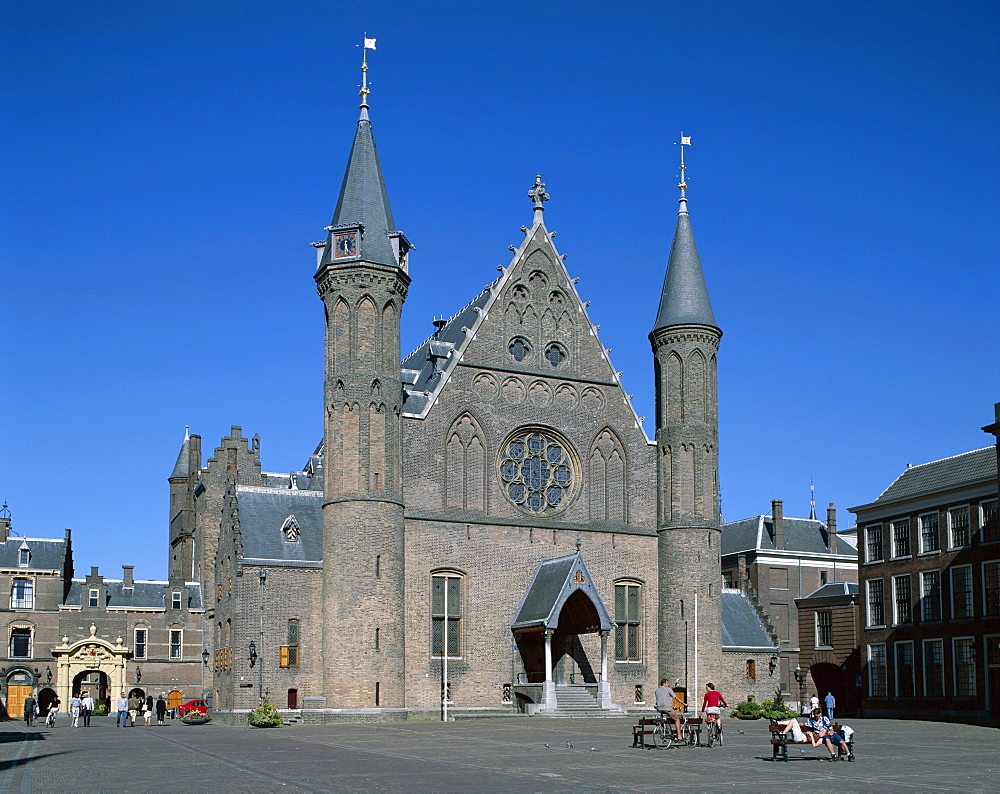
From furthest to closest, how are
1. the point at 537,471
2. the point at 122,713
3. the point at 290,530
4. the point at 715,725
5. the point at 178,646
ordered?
the point at 178,646, the point at 122,713, the point at 537,471, the point at 290,530, the point at 715,725

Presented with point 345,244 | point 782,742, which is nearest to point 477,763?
point 782,742

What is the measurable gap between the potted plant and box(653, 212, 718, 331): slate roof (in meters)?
24.1

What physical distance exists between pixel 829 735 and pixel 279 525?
2659cm

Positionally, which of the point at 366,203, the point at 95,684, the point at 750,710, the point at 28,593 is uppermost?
the point at 366,203

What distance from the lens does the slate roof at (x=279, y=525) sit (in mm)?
45750

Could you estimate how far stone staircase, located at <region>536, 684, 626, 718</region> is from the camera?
46.1 metres

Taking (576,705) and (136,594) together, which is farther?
(136,594)

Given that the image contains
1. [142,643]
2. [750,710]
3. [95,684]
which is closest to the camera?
[750,710]

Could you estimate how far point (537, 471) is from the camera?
50875 mm

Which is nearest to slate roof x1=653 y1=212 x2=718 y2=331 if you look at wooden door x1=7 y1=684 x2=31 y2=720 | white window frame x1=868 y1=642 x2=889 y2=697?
white window frame x1=868 y1=642 x2=889 y2=697

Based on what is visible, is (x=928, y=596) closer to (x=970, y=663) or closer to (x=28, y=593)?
(x=970, y=663)

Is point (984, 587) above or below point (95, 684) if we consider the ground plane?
above

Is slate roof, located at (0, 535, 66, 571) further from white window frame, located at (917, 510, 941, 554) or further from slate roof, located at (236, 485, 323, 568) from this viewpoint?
white window frame, located at (917, 510, 941, 554)

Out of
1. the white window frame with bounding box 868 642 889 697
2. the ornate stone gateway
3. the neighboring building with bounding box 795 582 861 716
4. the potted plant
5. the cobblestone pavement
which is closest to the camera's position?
the cobblestone pavement
